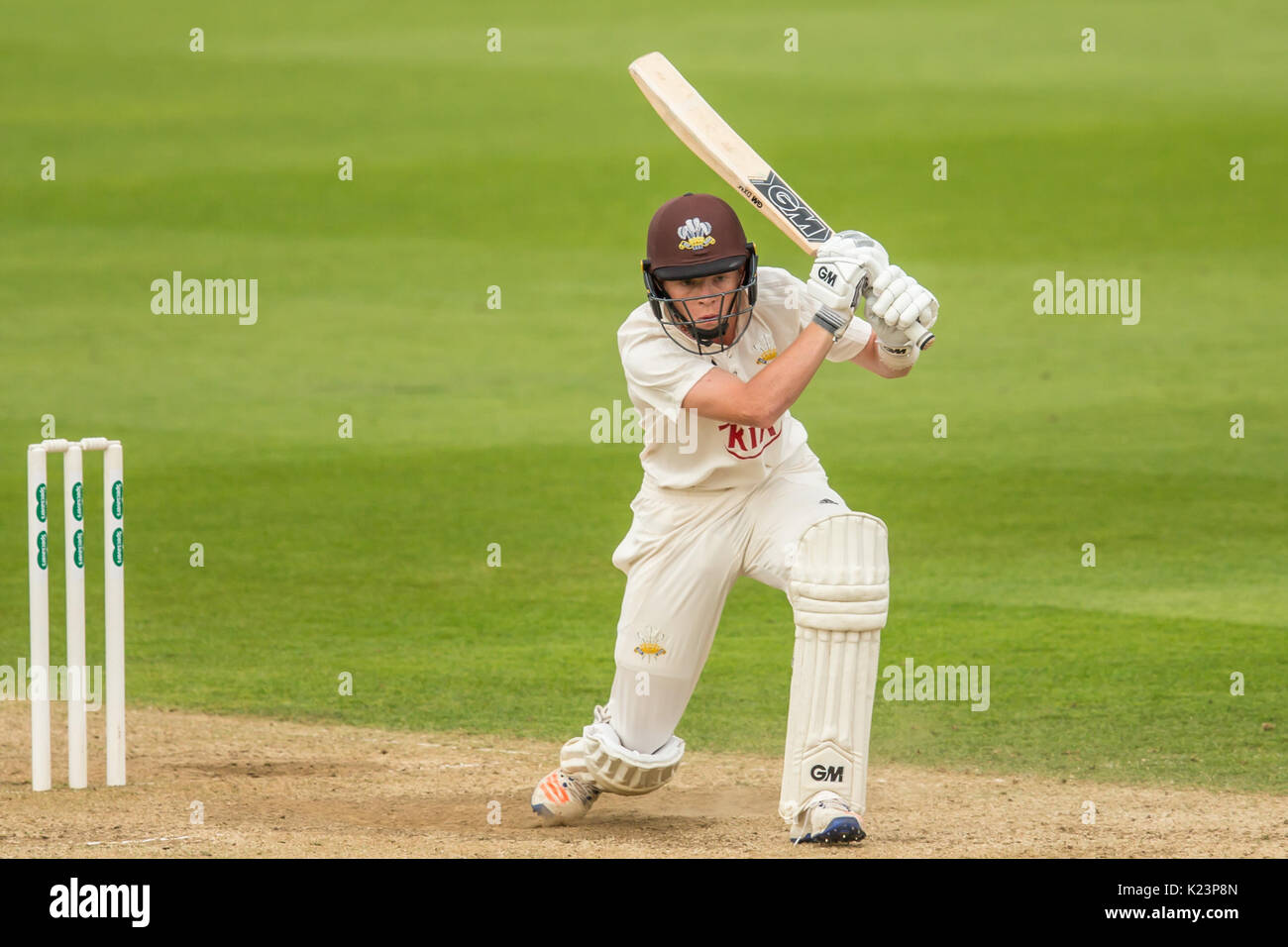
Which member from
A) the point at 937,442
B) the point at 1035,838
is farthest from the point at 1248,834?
the point at 937,442

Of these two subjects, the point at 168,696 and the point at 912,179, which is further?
the point at 912,179

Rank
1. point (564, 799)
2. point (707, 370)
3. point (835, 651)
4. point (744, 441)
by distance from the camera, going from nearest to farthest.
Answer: point (835, 651) → point (707, 370) → point (744, 441) → point (564, 799)

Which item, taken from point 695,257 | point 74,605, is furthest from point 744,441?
point 74,605

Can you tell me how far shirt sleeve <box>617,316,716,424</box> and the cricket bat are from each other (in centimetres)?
44

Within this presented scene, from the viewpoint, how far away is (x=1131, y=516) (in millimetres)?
9656

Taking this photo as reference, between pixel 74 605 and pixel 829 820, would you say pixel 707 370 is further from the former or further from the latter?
pixel 74 605

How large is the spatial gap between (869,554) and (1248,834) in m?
1.35

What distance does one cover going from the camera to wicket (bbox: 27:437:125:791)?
5629 mm

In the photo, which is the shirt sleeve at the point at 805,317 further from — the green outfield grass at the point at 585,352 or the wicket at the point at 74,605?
the wicket at the point at 74,605

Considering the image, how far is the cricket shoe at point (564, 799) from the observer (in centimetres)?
554

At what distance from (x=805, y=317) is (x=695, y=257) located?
1.41 ft

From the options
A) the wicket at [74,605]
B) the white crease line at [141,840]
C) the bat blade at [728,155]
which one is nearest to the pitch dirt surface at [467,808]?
the white crease line at [141,840]

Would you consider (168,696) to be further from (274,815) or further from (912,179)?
(912,179)

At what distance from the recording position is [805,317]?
17.4 feet
